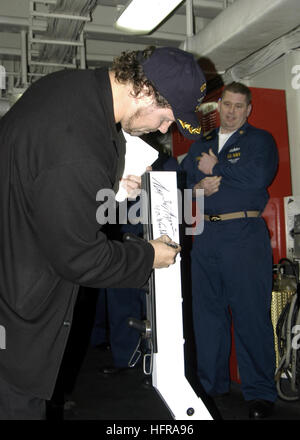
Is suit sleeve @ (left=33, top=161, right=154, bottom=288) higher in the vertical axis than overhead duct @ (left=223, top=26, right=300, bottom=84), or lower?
lower

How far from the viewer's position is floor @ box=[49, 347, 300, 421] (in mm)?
2605

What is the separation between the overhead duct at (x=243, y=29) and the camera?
103 inches

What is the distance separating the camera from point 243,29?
2.85 m

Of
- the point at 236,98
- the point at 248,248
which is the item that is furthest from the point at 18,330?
the point at 236,98

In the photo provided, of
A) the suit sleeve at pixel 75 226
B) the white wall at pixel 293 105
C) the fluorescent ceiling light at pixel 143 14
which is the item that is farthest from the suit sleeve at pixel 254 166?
the suit sleeve at pixel 75 226

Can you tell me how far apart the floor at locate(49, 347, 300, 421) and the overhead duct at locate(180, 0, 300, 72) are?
2.34 meters

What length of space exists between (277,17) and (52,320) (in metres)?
2.34

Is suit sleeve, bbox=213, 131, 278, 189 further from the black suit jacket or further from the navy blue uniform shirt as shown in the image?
the black suit jacket

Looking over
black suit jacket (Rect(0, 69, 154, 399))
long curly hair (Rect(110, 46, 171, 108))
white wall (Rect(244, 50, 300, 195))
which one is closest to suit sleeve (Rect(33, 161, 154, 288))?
black suit jacket (Rect(0, 69, 154, 399))

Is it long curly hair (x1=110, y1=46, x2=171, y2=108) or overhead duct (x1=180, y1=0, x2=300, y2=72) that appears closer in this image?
long curly hair (x1=110, y1=46, x2=171, y2=108)

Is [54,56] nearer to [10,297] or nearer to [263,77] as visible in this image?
[263,77]

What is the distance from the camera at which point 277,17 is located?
2.66m

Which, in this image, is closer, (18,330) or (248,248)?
(18,330)

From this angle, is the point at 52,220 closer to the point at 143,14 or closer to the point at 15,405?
the point at 15,405
